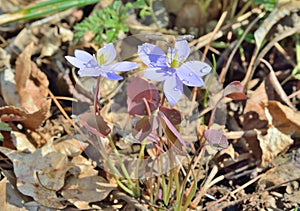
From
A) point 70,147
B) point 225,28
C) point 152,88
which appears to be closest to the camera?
point 152,88

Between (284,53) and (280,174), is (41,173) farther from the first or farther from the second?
(284,53)

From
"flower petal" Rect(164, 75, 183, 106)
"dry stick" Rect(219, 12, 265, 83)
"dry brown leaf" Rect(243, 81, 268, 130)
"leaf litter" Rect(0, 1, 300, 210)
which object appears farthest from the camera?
"dry stick" Rect(219, 12, 265, 83)

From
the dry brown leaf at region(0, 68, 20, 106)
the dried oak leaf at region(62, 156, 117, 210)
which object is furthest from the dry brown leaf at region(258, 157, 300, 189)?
the dry brown leaf at region(0, 68, 20, 106)

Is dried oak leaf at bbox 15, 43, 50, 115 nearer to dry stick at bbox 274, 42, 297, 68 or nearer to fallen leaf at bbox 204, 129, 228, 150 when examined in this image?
fallen leaf at bbox 204, 129, 228, 150

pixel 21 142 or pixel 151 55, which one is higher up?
pixel 151 55

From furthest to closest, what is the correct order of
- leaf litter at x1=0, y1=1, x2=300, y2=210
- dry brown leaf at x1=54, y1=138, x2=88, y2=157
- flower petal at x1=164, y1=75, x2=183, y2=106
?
dry brown leaf at x1=54, y1=138, x2=88, y2=157 → leaf litter at x1=0, y1=1, x2=300, y2=210 → flower petal at x1=164, y1=75, x2=183, y2=106

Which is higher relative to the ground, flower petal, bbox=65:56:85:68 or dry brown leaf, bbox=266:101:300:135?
flower petal, bbox=65:56:85:68

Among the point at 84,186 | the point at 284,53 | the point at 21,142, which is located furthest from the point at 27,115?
the point at 284,53
